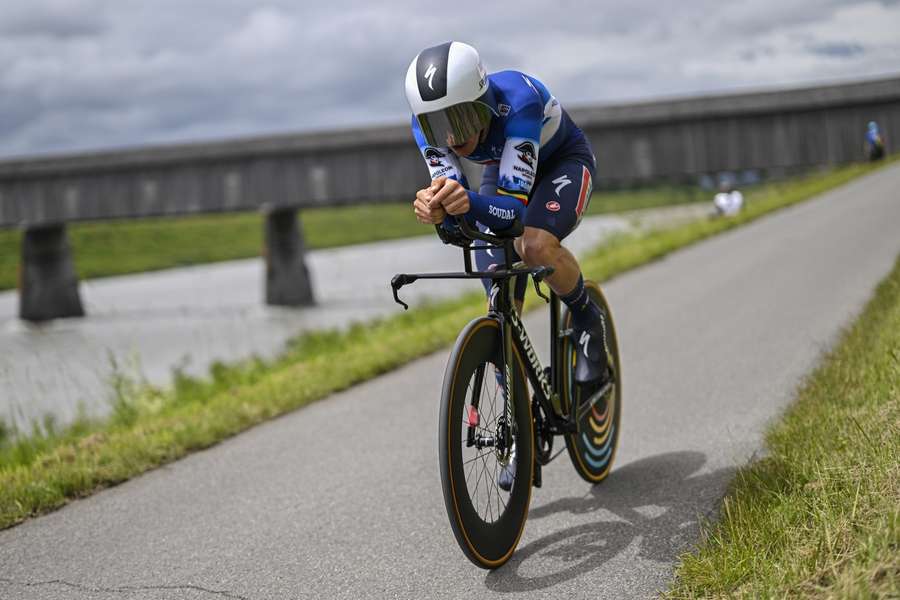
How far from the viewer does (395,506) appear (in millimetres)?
4508

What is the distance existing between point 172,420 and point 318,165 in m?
30.5

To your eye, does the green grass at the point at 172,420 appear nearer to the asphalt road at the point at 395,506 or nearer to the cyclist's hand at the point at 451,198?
the asphalt road at the point at 395,506

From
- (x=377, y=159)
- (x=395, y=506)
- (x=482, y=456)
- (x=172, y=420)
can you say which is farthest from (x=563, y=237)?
(x=377, y=159)

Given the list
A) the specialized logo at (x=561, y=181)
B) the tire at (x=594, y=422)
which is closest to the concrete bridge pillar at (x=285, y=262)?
the tire at (x=594, y=422)

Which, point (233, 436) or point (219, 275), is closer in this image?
point (233, 436)

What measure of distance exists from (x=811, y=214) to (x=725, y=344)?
45.2 feet

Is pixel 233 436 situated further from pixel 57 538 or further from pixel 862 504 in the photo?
pixel 862 504

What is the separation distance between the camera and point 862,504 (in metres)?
3.07

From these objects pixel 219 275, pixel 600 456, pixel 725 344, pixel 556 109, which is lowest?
pixel 219 275

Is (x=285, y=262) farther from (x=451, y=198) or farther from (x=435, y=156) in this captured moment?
(x=451, y=198)

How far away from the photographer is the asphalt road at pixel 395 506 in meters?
3.63

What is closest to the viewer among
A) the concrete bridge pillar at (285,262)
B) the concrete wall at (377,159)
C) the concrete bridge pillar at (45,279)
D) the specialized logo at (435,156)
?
the specialized logo at (435,156)

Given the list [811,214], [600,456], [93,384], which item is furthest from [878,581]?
[811,214]

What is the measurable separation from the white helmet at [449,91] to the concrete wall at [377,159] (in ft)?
98.1
